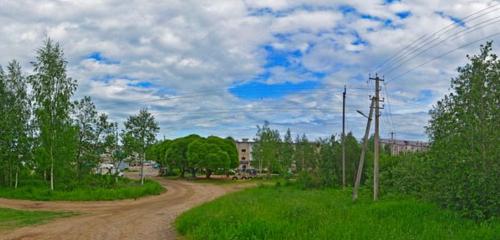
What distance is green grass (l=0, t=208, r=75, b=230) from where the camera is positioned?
2051cm

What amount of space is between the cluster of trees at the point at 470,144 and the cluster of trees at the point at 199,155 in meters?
41.3

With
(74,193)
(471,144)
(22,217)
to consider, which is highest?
(471,144)

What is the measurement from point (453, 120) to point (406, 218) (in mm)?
3813

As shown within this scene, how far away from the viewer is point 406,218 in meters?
15.8

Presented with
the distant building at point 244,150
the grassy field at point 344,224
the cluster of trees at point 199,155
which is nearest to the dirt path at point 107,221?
the grassy field at point 344,224

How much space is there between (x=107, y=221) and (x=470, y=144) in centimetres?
1465

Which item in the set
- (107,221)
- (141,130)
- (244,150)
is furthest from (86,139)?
(244,150)

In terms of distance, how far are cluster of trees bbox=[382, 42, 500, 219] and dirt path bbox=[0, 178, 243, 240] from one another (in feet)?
30.4

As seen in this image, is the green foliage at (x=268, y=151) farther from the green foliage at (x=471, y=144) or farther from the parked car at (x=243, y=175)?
the green foliage at (x=471, y=144)

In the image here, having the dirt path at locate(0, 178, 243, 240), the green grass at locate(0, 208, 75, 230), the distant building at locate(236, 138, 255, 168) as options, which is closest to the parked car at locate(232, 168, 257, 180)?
the dirt path at locate(0, 178, 243, 240)

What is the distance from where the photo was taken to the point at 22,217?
918 inches

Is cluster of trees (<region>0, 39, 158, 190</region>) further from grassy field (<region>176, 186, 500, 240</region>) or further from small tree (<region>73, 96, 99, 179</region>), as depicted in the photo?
grassy field (<region>176, 186, 500, 240</region>)

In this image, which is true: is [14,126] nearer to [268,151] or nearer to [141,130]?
[141,130]

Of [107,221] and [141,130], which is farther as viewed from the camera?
[141,130]
